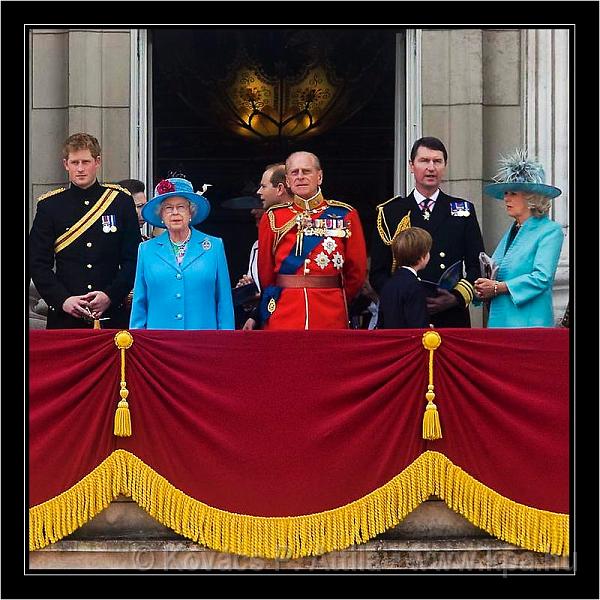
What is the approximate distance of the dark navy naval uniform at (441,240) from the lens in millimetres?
9141

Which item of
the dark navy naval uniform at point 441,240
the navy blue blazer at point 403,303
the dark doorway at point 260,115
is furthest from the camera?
the dark doorway at point 260,115

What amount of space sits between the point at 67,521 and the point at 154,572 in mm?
544

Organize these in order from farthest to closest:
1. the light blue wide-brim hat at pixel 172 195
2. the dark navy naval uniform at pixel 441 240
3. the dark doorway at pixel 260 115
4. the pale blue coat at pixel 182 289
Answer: the dark doorway at pixel 260 115
the dark navy naval uniform at pixel 441 240
the light blue wide-brim hat at pixel 172 195
the pale blue coat at pixel 182 289

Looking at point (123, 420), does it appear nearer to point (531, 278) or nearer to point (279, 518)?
point (279, 518)

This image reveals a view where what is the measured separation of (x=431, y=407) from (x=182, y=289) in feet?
5.56

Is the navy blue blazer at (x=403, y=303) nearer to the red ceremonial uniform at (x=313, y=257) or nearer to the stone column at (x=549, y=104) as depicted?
the red ceremonial uniform at (x=313, y=257)

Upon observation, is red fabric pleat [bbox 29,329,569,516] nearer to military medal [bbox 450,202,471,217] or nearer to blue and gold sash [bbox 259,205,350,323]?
blue and gold sash [bbox 259,205,350,323]

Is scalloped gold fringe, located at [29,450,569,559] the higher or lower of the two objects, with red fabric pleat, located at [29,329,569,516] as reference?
lower

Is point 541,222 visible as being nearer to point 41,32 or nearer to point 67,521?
point 67,521

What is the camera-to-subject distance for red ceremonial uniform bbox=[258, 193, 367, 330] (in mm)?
8898

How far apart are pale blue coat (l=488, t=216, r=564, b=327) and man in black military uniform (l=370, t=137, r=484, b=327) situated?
0.74ft

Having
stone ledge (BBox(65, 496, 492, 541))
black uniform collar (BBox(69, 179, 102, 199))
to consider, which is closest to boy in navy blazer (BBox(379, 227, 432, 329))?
stone ledge (BBox(65, 496, 492, 541))

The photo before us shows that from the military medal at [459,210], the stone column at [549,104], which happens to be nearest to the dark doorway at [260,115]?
the stone column at [549,104]

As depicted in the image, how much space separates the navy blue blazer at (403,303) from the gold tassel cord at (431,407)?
31cm
